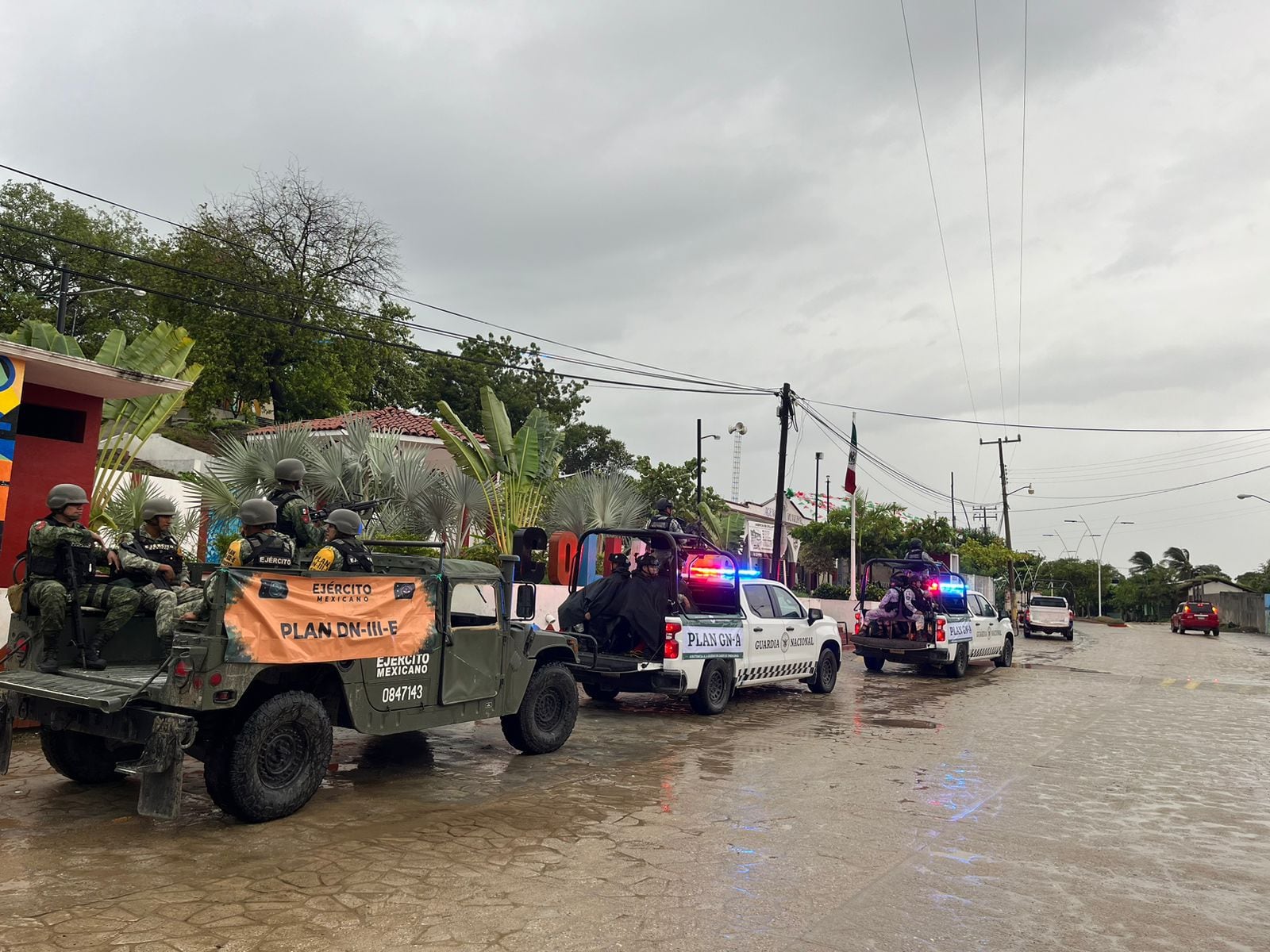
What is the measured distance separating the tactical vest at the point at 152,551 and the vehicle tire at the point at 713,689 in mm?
6051

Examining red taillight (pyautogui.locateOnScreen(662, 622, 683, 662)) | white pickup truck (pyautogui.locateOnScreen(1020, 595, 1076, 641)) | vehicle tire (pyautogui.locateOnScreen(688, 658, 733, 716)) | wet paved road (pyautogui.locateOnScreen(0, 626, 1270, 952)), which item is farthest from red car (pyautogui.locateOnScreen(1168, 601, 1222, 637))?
red taillight (pyautogui.locateOnScreen(662, 622, 683, 662))

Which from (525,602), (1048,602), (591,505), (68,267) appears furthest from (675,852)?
(68,267)

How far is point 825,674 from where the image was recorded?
14.1 metres

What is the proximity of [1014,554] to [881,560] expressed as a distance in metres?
30.5

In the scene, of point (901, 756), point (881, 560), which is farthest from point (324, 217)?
point (901, 756)

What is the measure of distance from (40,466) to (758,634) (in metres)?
9.60

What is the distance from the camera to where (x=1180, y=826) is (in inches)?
266

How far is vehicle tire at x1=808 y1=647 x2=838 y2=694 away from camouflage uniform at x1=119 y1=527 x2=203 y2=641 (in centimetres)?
921

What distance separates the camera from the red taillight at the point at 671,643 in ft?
35.4

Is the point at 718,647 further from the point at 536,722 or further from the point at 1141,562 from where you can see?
the point at 1141,562

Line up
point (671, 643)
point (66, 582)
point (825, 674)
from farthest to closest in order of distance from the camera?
point (825, 674) → point (671, 643) → point (66, 582)

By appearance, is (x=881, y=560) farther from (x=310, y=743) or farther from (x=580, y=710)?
(x=310, y=743)

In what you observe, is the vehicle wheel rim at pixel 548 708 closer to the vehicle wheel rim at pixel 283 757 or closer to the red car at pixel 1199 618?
the vehicle wheel rim at pixel 283 757

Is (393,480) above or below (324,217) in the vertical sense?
below
